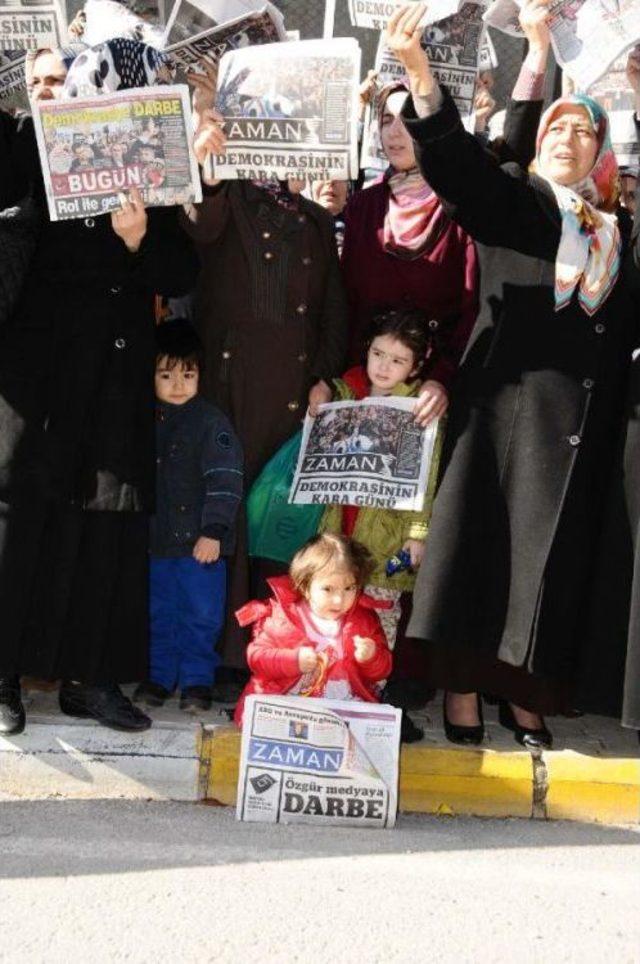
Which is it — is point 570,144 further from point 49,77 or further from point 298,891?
point 298,891

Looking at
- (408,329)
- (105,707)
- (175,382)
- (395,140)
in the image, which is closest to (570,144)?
(395,140)

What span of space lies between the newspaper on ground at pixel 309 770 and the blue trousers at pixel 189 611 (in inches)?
24.4

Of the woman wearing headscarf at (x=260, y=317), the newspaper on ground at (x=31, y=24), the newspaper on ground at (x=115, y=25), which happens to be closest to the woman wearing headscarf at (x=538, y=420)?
the woman wearing headscarf at (x=260, y=317)

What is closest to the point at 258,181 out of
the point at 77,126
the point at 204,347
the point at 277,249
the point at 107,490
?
the point at 277,249

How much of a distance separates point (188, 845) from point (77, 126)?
6.89ft

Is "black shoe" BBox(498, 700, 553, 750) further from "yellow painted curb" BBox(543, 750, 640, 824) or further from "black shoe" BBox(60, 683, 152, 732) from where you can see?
"black shoe" BBox(60, 683, 152, 732)

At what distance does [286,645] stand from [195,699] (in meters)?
0.50

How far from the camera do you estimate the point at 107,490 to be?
4.45m

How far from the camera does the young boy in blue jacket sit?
4812mm

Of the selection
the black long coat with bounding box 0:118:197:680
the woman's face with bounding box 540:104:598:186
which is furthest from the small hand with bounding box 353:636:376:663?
the woman's face with bounding box 540:104:598:186

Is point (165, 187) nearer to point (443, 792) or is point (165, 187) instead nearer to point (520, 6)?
point (520, 6)

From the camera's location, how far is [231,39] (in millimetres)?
4531

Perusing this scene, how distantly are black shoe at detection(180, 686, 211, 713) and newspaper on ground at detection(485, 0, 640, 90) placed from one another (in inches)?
93.9

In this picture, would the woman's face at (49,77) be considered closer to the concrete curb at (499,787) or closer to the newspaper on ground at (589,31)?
the newspaper on ground at (589,31)
